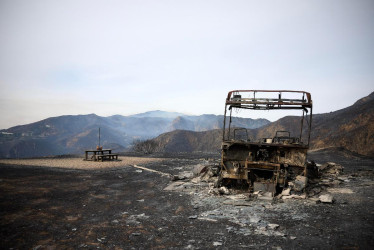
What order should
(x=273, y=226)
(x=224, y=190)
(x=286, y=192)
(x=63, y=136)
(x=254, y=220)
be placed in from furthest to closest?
1. (x=63, y=136)
2. (x=224, y=190)
3. (x=286, y=192)
4. (x=254, y=220)
5. (x=273, y=226)

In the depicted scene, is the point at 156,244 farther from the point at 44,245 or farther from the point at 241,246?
the point at 44,245

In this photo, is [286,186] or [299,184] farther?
[286,186]

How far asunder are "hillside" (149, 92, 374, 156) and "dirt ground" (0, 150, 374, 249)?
2177 cm

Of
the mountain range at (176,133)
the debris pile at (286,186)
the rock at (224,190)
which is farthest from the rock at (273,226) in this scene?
the mountain range at (176,133)

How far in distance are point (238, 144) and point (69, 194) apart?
6.24m

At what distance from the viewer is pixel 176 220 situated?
519cm

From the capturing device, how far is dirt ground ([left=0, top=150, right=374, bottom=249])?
3.99 metres

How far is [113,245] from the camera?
3.96 metres

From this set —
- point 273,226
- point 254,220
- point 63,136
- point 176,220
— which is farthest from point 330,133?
point 63,136

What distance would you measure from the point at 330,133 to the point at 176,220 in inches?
1447

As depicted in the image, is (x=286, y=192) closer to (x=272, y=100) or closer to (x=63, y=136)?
(x=272, y=100)

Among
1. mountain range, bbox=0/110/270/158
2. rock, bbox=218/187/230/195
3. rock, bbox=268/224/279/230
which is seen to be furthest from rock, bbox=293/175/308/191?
mountain range, bbox=0/110/270/158

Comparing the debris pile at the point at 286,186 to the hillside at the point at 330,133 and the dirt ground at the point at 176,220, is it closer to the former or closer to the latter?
the dirt ground at the point at 176,220

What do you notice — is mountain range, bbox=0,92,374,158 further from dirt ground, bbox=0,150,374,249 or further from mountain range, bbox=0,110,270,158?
dirt ground, bbox=0,150,374,249
